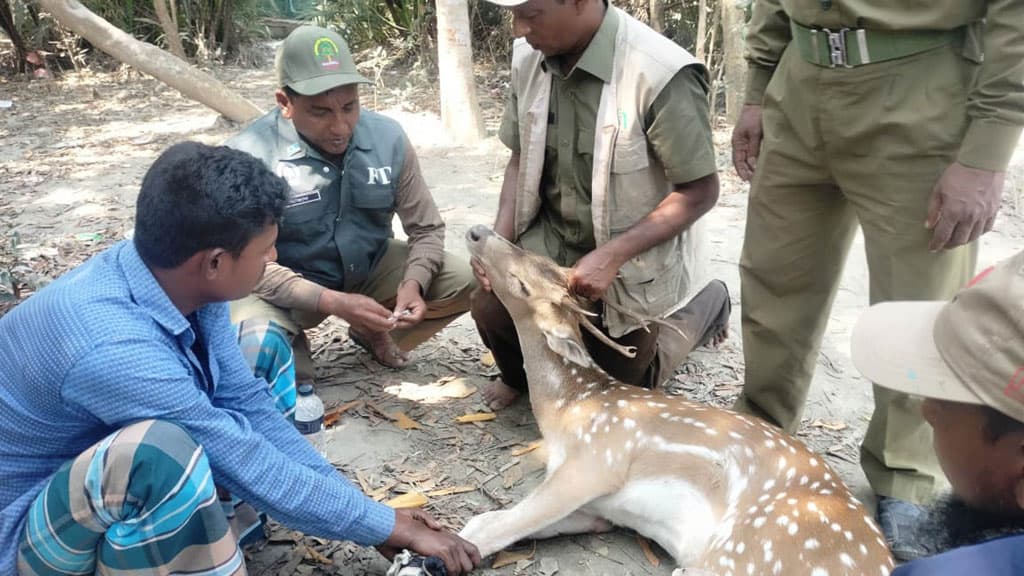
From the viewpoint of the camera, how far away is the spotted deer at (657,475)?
2799mm

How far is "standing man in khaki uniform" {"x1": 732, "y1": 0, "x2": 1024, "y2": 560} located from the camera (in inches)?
111

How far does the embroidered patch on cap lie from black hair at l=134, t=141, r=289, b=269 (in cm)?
A: 147

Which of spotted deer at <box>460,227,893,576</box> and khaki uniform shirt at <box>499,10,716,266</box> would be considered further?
khaki uniform shirt at <box>499,10,716,266</box>

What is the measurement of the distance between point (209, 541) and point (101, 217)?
17.6 ft

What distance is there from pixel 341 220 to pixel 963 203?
9.25ft

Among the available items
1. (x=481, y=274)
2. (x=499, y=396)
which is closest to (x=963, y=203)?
(x=481, y=274)

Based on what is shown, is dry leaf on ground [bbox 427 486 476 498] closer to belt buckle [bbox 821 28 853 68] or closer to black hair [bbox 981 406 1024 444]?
belt buckle [bbox 821 28 853 68]

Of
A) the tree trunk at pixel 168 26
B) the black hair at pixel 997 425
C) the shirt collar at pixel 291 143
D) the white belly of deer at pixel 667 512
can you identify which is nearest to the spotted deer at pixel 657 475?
the white belly of deer at pixel 667 512

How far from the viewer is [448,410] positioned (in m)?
4.40

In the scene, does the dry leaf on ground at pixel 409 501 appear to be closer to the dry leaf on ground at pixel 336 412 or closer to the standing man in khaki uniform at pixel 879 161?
the dry leaf on ground at pixel 336 412

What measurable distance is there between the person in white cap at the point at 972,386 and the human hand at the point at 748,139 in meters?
2.00

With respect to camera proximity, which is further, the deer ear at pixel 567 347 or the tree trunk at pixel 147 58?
the tree trunk at pixel 147 58

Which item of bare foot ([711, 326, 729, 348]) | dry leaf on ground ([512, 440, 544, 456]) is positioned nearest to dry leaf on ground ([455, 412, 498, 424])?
dry leaf on ground ([512, 440, 544, 456])

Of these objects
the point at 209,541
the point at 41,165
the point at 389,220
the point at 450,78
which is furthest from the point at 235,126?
the point at 209,541
